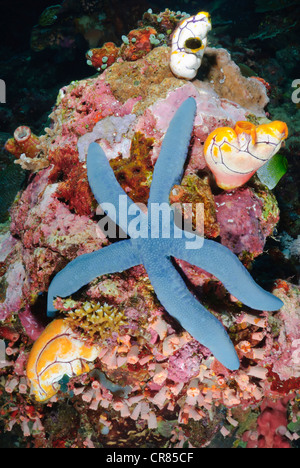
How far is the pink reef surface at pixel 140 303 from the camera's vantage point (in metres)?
2.78

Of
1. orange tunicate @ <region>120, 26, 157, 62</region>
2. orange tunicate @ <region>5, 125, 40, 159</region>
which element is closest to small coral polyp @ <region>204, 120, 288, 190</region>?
orange tunicate @ <region>120, 26, 157, 62</region>

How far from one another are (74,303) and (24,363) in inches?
58.1

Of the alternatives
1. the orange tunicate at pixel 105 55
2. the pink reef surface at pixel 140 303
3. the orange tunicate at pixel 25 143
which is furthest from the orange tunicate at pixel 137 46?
the orange tunicate at pixel 25 143

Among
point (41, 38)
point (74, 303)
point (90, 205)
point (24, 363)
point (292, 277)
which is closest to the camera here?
point (74, 303)

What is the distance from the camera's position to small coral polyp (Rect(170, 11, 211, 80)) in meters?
3.03

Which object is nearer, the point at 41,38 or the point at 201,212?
the point at 201,212

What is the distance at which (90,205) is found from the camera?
3064mm

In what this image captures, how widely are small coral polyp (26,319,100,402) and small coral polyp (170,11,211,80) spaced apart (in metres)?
3.11

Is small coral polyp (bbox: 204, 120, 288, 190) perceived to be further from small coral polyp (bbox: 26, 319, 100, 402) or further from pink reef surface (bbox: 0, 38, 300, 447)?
small coral polyp (bbox: 26, 319, 100, 402)

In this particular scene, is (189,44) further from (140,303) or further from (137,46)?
(140,303)

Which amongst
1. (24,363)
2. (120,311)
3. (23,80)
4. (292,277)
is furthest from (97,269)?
(23,80)

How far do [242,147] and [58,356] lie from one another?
2.71m

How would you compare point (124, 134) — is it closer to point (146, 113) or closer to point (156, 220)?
point (146, 113)

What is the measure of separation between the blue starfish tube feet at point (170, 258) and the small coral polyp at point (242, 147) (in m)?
0.34
